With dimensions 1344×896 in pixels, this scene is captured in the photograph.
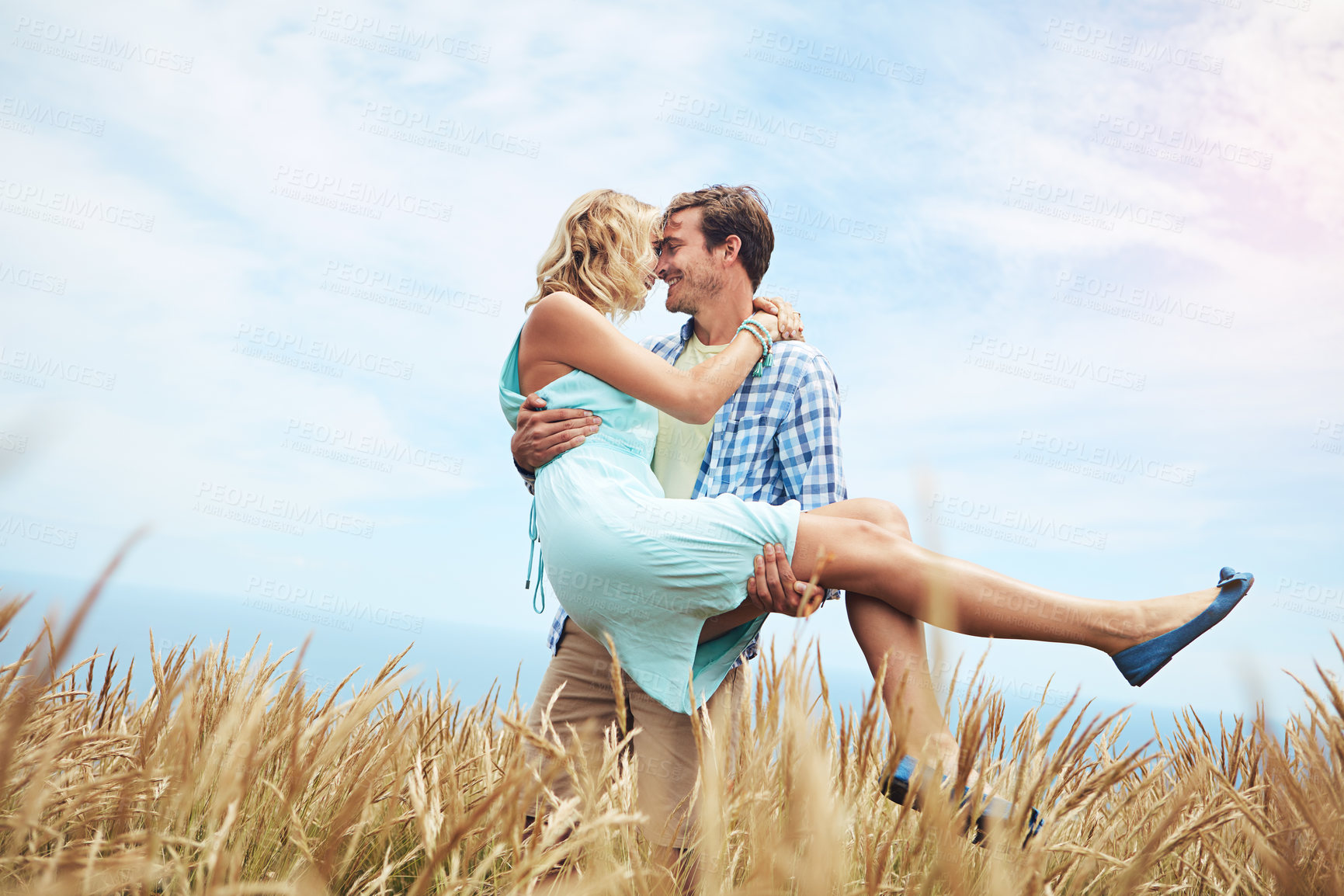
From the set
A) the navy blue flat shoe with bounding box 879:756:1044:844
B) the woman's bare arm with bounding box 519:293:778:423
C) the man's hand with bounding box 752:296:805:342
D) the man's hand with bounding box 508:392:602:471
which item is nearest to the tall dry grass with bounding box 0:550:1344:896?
the navy blue flat shoe with bounding box 879:756:1044:844

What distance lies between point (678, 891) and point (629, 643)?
2.41 feet

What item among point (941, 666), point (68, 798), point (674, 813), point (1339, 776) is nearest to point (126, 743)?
point (68, 798)

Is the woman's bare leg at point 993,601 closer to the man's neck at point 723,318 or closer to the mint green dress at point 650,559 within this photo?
the mint green dress at point 650,559

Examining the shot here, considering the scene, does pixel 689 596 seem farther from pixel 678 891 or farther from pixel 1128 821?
pixel 1128 821

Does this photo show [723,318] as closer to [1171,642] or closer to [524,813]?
[1171,642]

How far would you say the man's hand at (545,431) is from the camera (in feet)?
A: 8.63

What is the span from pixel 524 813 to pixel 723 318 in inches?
99.3

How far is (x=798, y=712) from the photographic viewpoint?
4.33ft

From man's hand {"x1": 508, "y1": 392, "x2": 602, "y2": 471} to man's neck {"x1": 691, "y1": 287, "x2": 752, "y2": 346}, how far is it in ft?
3.24

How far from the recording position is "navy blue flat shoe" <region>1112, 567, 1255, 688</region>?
2168 mm

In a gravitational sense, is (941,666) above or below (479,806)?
above

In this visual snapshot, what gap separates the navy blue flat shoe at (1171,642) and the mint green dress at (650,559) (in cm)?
93

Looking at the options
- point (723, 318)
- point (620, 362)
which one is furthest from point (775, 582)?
point (723, 318)

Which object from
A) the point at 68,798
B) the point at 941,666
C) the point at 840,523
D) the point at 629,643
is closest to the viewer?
the point at 941,666
